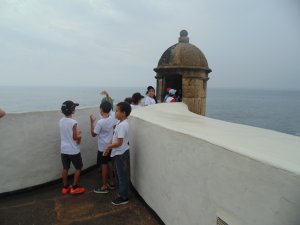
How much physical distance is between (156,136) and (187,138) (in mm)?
766

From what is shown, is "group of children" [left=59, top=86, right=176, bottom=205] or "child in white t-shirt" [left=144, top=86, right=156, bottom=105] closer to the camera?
"group of children" [left=59, top=86, right=176, bottom=205]

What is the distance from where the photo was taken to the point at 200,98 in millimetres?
10391

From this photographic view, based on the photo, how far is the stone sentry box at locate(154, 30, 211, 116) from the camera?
1017cm

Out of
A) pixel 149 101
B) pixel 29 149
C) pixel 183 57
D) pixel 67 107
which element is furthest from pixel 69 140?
pixel 183 57

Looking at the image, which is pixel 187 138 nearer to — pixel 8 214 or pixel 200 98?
pixel 8 214

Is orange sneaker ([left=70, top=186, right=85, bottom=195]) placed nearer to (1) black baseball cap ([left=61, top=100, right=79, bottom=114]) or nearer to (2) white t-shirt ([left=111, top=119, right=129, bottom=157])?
(2) white t-shirt ([left=111, top=119, right=129, bottom=157])

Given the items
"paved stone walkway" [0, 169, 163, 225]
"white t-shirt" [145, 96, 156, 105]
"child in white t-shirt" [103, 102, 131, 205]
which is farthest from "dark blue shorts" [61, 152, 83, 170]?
"white t-shirt" [145, 96, 156, 105]

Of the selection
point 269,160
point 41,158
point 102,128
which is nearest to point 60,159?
point 41,158

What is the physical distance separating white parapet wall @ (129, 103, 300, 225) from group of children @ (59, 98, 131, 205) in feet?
1.01

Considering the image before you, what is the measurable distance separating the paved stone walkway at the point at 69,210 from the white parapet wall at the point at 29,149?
0.83ft

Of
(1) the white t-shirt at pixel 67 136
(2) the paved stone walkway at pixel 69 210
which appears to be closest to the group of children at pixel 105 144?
(1) the white t-shirt at pixel 67 136

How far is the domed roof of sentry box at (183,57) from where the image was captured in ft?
33.6

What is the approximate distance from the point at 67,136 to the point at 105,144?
62 centimetres

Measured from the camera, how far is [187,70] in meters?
10.1
